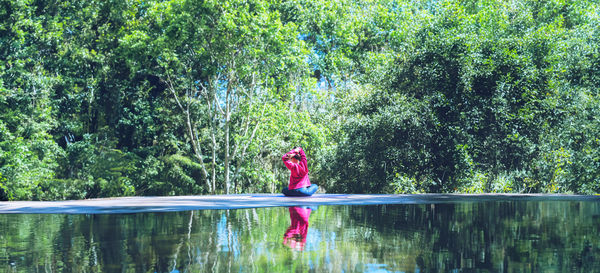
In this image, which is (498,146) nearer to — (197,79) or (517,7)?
(517,7)

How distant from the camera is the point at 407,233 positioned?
6.06m

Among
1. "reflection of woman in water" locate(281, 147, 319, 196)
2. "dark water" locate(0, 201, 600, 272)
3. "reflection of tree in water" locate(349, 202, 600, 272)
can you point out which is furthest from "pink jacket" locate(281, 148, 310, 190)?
"dark water" locate(0, 201, 600, 272)

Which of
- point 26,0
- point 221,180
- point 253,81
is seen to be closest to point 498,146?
point 253,81

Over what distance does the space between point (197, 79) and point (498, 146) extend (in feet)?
41.6

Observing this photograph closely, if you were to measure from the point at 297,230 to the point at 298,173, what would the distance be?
5.18 meters

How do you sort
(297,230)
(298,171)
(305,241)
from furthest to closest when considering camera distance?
1. (298,171)
2. (297,230)
3. (305,241)

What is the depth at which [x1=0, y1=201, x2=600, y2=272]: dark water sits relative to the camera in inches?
167

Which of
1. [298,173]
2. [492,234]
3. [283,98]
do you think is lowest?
[492,234]

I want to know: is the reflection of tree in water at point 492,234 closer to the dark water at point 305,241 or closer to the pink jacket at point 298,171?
the dark water at point 305,241

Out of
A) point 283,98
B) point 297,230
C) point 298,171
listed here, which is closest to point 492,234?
point 297,230

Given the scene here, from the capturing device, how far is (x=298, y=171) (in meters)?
11.4

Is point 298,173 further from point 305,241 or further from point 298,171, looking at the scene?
point 305,241

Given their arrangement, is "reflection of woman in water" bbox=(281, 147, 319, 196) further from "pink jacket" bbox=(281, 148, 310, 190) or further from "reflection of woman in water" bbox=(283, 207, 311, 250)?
"reflection of woman in water" bbox=(283, 207, 311, 250)

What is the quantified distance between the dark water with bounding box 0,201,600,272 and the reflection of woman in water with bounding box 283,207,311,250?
0.01 metres
